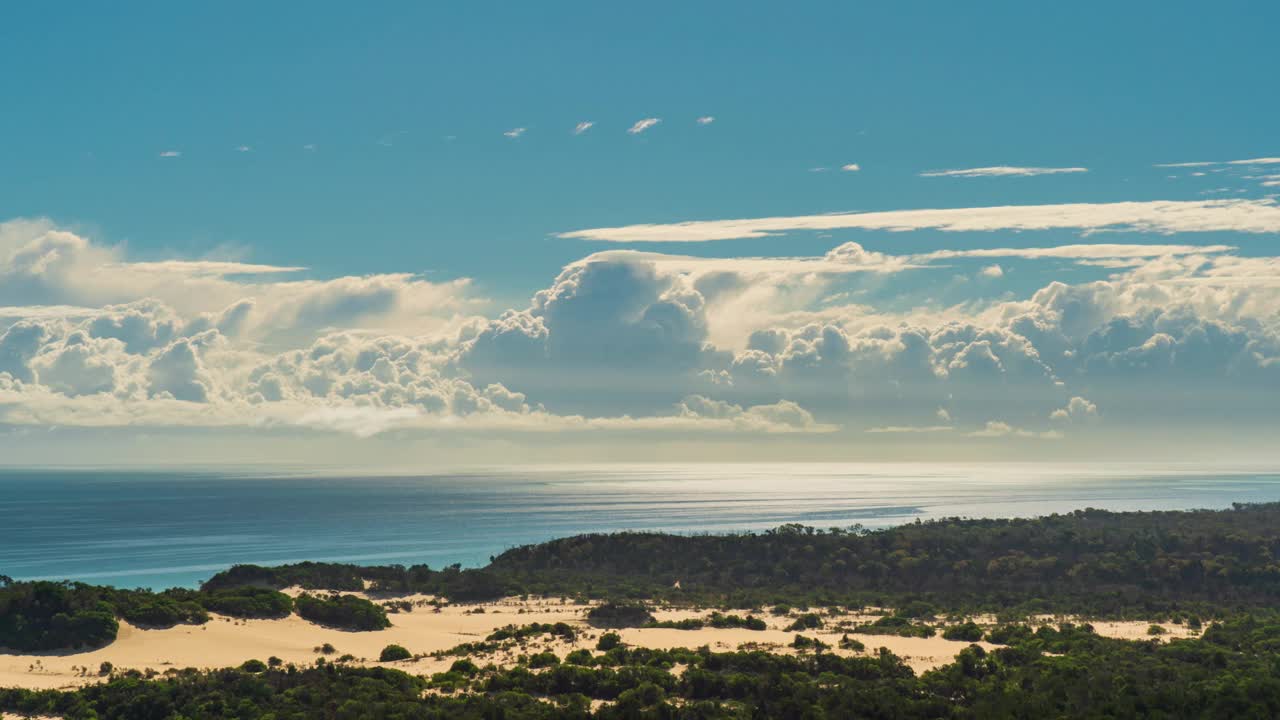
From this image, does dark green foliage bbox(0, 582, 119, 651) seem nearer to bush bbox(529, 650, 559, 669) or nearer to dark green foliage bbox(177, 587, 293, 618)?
dark green foliage bbox(177, 587, 293, 618)

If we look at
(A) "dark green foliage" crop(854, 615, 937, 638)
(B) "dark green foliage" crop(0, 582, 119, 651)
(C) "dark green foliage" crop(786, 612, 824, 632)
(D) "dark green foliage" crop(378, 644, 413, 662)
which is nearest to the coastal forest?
(B) "dark green foliage" crop(0, 582, 119, 651)

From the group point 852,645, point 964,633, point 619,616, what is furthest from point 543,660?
point 964,633

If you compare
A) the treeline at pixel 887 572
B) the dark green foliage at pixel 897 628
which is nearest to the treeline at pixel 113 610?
the treeline at pixel 887 572

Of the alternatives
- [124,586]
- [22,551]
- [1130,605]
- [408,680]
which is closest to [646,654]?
[408,680]

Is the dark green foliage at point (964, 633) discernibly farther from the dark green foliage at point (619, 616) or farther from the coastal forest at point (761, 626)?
the dark green foliage at point (619, 616)

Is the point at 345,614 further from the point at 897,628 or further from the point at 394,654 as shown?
the point at 897,628
